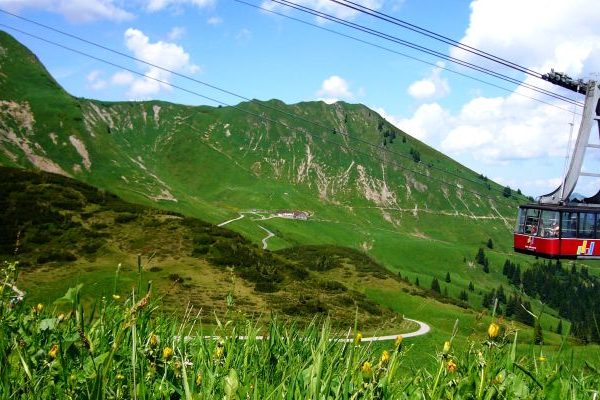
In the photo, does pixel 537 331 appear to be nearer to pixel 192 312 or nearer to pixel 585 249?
pixel 192 312

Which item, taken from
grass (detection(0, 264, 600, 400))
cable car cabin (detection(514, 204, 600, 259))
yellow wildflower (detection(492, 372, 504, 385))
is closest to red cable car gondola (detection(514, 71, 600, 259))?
cable car cabin (detection(514, 204, 600, 259))

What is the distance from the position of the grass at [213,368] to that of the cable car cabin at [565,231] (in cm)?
3520

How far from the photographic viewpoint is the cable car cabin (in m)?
36.1

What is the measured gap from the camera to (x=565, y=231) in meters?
36.1

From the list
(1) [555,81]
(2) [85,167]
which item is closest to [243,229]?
(2) [85,167]

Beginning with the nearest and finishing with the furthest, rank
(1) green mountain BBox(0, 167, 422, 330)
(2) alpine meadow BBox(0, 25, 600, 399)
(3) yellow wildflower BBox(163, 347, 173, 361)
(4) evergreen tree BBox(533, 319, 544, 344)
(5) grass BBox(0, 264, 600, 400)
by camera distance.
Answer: (5) grass BBox(0, 264, 600, 400) → (3) yellow wildflower BBox(163, 347, 173, 361) → (2) alpine meadow BBox(0, 25, 600, 399) → (4) evergreen tree BBox(533, 319, 544, 344) → (1) green mountain BBox(0, 167, 422, 330)

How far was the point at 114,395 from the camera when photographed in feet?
9.10

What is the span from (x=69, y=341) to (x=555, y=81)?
4263cm

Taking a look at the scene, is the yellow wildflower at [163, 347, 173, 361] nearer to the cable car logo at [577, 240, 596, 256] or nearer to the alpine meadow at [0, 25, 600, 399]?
the alpine meadow at [0, 25, 600, 399]

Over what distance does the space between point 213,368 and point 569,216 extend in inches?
1498

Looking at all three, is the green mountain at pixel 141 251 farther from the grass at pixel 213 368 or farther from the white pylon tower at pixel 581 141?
the grass at pixel 213 368

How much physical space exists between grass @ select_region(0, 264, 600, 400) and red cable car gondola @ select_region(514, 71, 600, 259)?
35.3 metres

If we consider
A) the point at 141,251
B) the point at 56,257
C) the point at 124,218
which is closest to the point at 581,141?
the point at 141,251

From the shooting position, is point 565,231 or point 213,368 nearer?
point 213,368
